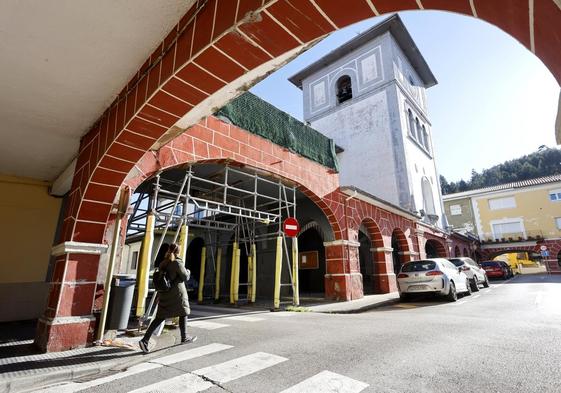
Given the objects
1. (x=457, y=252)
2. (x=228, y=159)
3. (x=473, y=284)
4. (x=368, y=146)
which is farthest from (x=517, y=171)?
(x=228, y=159)

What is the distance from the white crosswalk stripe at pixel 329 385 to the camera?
284 centimetres

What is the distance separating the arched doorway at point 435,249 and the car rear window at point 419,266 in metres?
11.9

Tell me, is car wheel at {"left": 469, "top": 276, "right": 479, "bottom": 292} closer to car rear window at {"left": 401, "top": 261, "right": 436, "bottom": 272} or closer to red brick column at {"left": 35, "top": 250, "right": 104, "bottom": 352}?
car rear window at {"left": 401, "top": 261, "right": 436, "bottom": 272}

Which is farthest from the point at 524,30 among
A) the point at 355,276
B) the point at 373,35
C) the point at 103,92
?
the point at 373,35

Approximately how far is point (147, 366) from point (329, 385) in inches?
90.9

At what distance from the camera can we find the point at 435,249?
21.4 metres

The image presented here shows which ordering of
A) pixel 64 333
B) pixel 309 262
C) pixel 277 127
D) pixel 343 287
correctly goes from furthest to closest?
pixel 309 262, pixel 343 287, pixel 277 127, pixel 64 333

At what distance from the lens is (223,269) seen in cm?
1486

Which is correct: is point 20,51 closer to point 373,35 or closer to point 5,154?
point 5,154

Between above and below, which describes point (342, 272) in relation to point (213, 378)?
above

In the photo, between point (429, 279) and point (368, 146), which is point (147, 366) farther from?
point (368, 146)

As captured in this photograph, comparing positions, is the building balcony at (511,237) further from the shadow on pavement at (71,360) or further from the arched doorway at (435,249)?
the shadow on pavement at (71,360)

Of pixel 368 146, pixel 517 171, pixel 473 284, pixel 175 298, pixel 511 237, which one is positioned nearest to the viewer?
pixel 175 298

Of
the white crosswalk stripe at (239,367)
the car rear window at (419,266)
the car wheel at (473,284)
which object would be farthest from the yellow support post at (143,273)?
the car wheel at (473,284)
